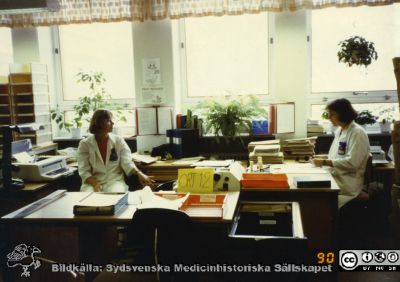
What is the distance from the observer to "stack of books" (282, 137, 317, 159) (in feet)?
13.8

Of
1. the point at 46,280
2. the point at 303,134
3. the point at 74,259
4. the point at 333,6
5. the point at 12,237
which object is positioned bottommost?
the point at 46,280

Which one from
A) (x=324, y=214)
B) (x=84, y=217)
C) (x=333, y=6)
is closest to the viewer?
(x=84, y=217)

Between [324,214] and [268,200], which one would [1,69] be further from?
[324,214]

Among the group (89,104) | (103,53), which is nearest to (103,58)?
(103,53)

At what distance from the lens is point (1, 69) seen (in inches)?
181

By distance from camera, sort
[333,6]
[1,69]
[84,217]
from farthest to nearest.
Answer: [1,69] < [333,6] < [84,217]

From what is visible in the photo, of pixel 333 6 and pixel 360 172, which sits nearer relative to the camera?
pixel 360 172

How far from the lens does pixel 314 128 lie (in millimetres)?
4578

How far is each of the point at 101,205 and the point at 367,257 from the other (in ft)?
5.08

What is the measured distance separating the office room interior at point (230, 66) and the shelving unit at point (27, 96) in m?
0.05

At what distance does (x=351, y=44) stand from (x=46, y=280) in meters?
3.50

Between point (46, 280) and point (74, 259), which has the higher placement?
point (74, 259)

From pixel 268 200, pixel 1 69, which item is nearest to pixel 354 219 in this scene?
pixel 268 200

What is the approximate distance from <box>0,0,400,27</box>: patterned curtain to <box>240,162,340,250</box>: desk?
6.73 ft
